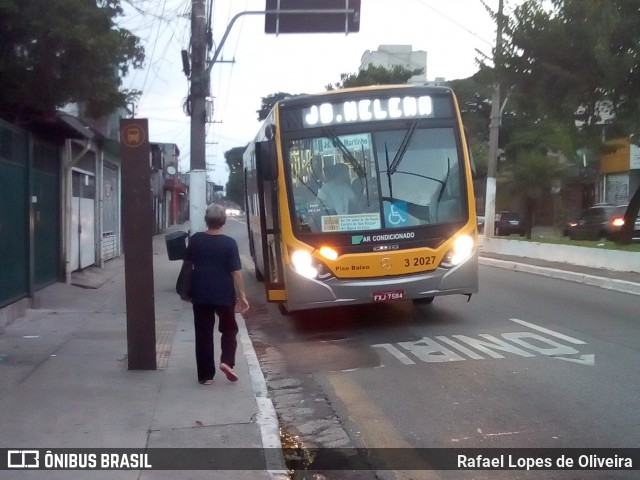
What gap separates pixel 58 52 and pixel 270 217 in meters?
3.86

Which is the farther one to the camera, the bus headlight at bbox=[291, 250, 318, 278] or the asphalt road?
the bus headlight at bbox=[291, 250, 318, 278]

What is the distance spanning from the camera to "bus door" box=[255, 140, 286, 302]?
11.2m

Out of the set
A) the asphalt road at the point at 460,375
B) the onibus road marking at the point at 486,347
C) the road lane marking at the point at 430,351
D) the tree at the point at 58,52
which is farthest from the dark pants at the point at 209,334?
the tree at the point at 58,52

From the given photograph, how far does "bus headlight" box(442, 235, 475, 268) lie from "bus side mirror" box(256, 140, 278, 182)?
8.63ft

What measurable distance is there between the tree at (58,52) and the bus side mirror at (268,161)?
8.69ft

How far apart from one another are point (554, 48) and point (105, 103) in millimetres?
10863

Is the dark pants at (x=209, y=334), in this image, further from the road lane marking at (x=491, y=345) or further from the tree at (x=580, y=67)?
the tree at (x=580, y=67)

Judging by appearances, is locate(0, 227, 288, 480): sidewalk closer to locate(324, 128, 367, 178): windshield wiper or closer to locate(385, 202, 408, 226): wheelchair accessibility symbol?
locate(385, 202, 408, 226): wheelchair accessibility symbol

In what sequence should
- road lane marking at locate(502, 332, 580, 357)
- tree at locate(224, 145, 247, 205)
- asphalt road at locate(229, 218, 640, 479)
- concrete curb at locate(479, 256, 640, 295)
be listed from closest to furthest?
asphalt road at locate(229, 218, 640, 479)
road lane marking at locate(502, 332, 580, 357)
concrete curb at locate(479, 256, 640, 295)
tree at locate(224, 145, 247, 205)

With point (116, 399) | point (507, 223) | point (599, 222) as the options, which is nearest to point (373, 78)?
point (507, 223)

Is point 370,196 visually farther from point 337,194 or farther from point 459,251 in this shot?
point 459,251

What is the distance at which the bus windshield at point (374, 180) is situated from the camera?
1119 centimetres

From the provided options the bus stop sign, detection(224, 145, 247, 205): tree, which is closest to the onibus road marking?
the bus stop sign

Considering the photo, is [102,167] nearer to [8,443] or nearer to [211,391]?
[211,391]
